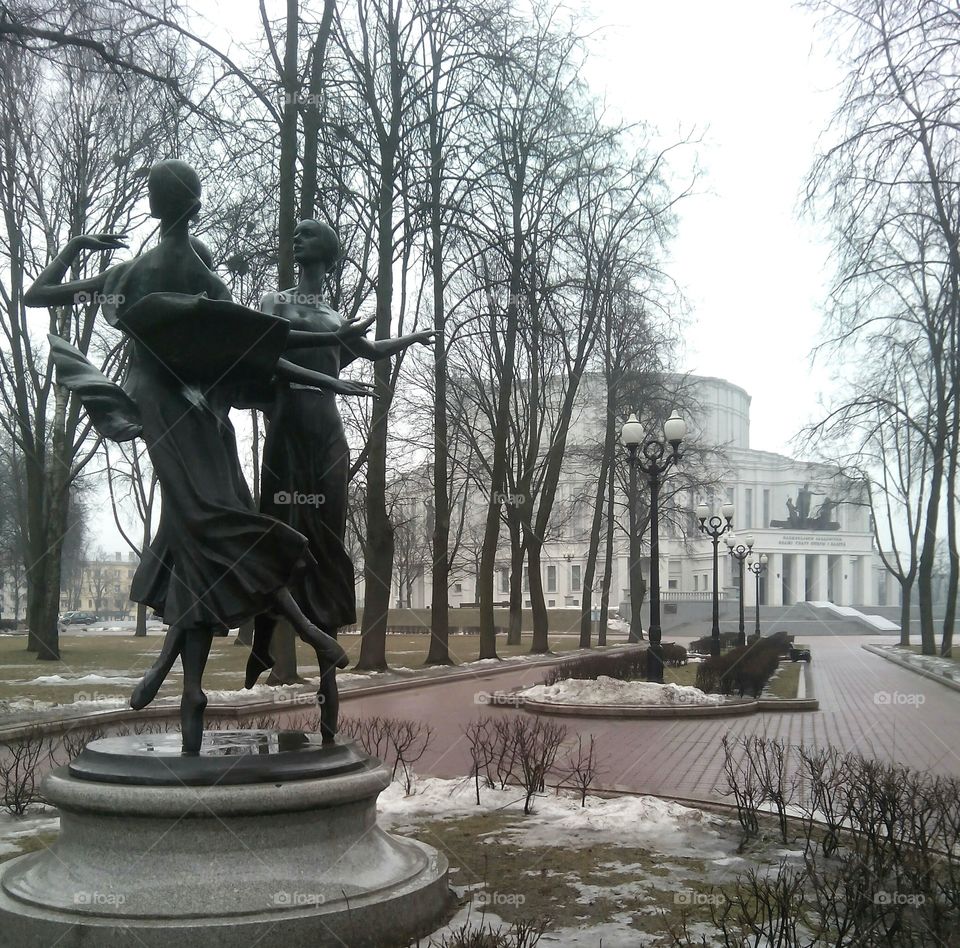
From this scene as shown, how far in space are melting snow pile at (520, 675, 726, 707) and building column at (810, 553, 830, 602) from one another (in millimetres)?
78811

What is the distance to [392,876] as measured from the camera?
4504mm

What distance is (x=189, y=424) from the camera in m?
4.73

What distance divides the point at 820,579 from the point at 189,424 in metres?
93.1

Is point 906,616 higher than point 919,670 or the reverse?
higher

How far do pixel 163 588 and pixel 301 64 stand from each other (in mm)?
17027

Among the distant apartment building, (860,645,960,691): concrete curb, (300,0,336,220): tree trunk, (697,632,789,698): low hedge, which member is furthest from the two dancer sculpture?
the distant apartment building

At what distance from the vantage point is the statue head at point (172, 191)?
4.87m

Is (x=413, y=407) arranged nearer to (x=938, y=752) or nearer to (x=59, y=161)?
(x=59, y=161)

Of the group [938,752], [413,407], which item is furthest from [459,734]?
[413,407]

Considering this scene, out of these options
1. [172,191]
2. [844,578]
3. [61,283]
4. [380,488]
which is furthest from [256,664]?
[844,578]

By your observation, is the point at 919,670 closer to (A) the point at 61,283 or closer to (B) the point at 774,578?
(A) the point at 61,283

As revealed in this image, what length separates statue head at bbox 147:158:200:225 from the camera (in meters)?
4.87

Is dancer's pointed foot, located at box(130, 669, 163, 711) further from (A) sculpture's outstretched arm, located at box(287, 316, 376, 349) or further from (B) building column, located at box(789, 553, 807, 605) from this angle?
(B) building column, located at box(789, 553, 807, 605)

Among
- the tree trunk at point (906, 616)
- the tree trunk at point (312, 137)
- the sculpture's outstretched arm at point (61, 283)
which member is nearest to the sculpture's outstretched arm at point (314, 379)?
the sculpture's outstretched arm at point (61, 283)
